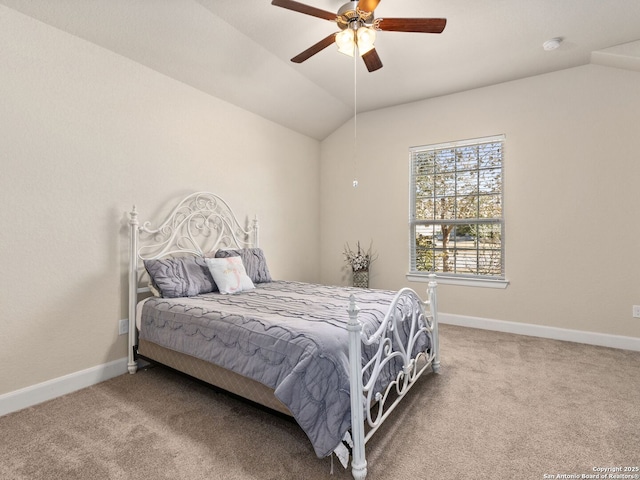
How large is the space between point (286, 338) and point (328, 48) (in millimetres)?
2671

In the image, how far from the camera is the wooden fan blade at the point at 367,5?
188 cm

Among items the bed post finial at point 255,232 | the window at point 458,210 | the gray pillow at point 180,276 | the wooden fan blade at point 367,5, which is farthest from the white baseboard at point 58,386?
the window at point 458,210

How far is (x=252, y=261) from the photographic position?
11.2ft

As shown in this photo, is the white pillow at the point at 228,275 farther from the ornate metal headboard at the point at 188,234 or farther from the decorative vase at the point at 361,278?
the decorative vase at the point at 361,278

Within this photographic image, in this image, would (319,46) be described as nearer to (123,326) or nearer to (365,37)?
(365,37)

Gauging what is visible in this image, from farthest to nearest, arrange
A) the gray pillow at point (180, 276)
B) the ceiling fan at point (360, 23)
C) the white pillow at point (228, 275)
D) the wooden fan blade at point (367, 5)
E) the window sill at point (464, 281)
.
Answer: the window sill at point (464, 281)
the white pillow at point (228, 275)
the gray pillow at point (180, 276)
the ceiling fan at point (360, 23)
the wooden fan blade at point (367, 5)

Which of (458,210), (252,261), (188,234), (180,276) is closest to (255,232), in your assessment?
(252,261)

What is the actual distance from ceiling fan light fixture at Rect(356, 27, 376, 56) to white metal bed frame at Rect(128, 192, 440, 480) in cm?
167

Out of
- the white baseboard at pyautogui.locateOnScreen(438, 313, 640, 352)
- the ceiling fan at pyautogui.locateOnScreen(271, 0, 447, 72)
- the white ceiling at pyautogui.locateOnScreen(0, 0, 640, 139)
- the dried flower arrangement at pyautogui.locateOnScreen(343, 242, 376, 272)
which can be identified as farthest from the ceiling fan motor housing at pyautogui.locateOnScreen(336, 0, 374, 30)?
the white baseboard at pyautogui.locateOnScreen(438, 313, 640, 352)

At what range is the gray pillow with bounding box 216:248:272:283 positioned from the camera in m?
3.28

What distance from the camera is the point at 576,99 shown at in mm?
3350

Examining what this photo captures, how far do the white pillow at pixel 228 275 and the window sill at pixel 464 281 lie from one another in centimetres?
219

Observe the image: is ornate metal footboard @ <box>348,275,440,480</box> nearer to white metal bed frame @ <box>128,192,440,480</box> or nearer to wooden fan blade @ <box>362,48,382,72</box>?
white metal bed frame @ <box>128,192,440,480</box>

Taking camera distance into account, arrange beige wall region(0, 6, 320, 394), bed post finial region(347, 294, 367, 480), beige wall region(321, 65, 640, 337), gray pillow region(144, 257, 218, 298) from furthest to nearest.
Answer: beige wall region(321, 65, 640, 337)
gray pillow region(144, 257, 218, 298)
beige wall region(0, 6, 320, 394)
bed post finial region(347, 294, 367, 480)
